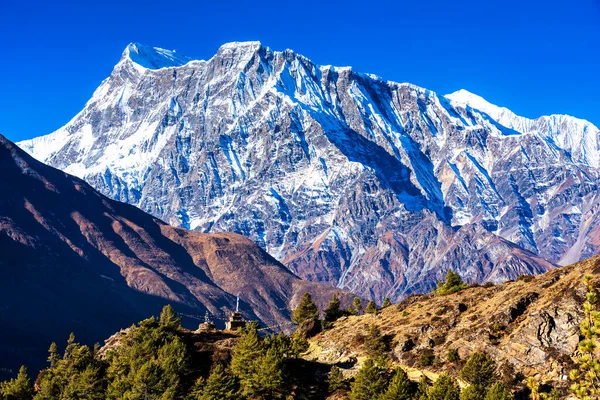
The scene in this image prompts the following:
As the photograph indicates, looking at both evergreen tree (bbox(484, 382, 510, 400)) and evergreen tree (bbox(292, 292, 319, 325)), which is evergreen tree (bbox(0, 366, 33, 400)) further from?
evergreen tree (bbox(484, 382, 510, 400))

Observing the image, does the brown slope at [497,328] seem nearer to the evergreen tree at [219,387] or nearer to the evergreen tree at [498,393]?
the evergreen tree at [498,393]

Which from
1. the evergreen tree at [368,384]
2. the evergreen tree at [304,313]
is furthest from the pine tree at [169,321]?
the evergreen tree at [368,384]

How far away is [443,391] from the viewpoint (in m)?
91.3

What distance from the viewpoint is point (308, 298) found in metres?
169

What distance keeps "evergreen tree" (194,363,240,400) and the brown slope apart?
1932cm

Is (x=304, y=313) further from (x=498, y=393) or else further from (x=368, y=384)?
(x=498, y=393)

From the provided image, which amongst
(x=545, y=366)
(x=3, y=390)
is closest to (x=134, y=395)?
(x=3, y=390)

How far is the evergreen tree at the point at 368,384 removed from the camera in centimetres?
9662

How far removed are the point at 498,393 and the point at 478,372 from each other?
29.4 ft

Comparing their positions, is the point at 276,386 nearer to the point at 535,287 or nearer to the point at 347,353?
the point at 347,353

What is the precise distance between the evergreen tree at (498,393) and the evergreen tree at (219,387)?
34235mm

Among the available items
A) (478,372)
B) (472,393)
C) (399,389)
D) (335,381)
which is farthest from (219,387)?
(478,372)

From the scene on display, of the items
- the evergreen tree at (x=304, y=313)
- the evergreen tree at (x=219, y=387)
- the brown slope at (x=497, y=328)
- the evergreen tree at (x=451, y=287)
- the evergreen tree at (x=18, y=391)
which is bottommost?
the evergreen tree at (x=18, y=391)

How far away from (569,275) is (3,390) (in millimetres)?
96094
